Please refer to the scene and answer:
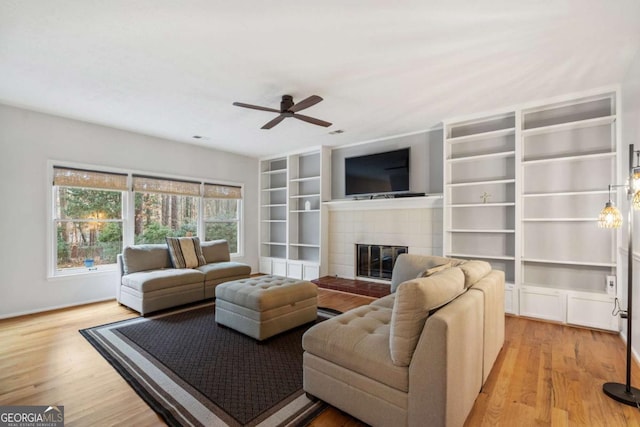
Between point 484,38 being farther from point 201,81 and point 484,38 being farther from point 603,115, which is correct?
point 201,81

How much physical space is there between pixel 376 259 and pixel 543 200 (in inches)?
96.2

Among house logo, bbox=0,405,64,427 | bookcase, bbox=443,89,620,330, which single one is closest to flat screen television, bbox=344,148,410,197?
bookcase, bbox=443,89,620,330

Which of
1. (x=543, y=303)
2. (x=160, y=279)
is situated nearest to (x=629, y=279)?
(x=543, y=303)

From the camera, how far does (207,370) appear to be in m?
2.29

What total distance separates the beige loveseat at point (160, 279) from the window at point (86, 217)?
0.62 metres

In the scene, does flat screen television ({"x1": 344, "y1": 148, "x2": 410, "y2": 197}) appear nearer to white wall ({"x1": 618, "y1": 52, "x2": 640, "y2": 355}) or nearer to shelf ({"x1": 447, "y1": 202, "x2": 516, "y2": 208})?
shelf ({"x1": 447, "y1": 202, "x2": 516, "y2": 208})

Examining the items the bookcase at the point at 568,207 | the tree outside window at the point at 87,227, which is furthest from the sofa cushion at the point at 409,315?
the tree outside window at the point at 87,227

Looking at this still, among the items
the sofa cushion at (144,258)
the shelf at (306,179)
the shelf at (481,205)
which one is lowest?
the sofa cushion at (144,258)

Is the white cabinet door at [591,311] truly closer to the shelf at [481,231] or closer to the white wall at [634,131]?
the white wall at [634,131]

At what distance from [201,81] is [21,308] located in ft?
11.6

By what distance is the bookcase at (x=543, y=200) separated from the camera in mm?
3246

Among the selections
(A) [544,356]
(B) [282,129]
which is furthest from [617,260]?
(B) [282,129]

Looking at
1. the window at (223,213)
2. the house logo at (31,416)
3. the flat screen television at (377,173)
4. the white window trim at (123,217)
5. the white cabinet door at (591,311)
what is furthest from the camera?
the window at (223,213)

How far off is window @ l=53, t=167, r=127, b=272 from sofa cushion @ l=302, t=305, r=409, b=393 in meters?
3.97
